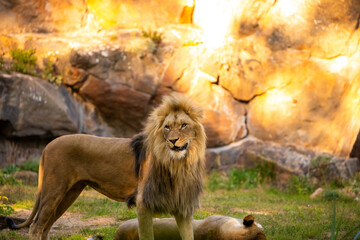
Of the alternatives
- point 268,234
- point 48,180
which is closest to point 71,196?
point 48,180

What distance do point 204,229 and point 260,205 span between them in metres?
3.37

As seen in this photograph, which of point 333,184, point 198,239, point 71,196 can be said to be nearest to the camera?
point 198,239

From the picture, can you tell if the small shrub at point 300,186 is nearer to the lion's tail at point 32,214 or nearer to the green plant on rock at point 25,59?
the lion's tail at point 32,214

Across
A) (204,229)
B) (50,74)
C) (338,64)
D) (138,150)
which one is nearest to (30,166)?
(50,74)

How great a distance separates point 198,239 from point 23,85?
6376mm

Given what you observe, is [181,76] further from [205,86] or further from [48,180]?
[48,180]

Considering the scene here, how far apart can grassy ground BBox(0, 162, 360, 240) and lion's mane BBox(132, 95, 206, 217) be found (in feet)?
4.15

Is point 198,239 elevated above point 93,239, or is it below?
above

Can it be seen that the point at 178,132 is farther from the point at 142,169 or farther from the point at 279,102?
the point at 279,102

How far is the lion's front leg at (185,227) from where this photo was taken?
15.1 ft

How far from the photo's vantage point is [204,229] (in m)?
4.96

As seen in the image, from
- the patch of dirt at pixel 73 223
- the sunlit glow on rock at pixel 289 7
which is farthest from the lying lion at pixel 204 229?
the sunlit glow on rock at pixel 289 7

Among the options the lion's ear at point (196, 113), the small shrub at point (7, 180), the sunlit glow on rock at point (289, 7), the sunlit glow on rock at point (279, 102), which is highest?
the sunlit glow on rock at point (289, 7)

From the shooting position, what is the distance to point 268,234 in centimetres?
552
